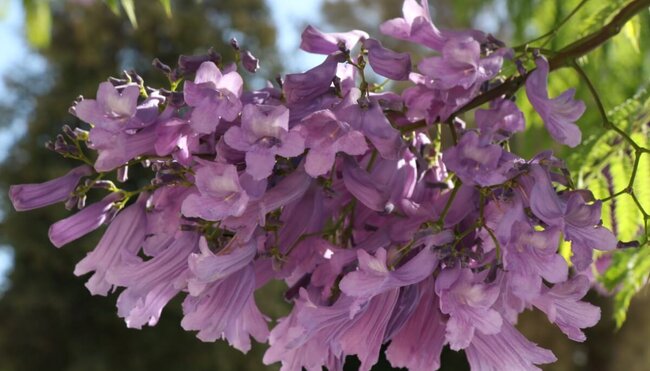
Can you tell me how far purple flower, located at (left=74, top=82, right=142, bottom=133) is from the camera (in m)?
0.73

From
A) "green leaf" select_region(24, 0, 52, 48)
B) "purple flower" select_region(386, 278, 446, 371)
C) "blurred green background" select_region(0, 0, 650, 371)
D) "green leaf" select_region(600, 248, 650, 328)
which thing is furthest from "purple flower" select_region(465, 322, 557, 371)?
"blurred green background" select_region(0, 0, 650, 371)

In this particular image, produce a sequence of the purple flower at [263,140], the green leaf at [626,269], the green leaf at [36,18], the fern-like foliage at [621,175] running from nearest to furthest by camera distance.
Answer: the purple flower at [263,140]
the fern-like foliage at [621,175]
the green leaf at [626,269]
the green leaf at [36,18]

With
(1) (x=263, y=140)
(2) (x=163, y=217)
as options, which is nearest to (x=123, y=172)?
(2) (x=163, y=217)

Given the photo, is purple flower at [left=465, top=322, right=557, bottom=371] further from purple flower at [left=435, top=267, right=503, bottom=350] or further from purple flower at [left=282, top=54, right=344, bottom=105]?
purple flower at [left=282, top=54, right=344, bottom=105]

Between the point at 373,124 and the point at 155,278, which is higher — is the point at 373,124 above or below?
above

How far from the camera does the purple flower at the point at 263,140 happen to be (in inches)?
26.8

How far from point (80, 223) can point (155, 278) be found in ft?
0.34

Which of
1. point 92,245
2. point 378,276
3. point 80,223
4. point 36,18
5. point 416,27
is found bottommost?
point 92,245

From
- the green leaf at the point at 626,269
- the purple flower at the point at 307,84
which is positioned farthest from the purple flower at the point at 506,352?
the green leaf at the point at 626,269

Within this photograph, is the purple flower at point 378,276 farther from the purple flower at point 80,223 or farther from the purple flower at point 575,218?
the purple flower at point 80,223

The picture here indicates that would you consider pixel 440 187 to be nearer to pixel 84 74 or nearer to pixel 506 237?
pixel 506 237

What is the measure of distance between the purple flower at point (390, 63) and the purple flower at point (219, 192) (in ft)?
0.56

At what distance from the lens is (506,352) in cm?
76

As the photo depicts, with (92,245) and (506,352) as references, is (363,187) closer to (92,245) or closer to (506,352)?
(506,352)
